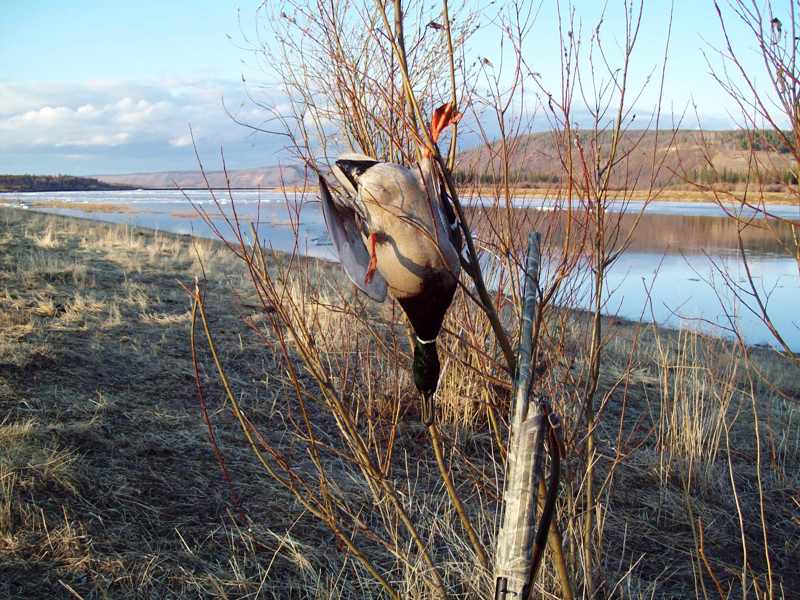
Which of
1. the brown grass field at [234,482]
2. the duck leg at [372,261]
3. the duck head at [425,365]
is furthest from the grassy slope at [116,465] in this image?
the duck leg at [372,261]

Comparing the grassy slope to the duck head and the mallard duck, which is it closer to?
the duck head

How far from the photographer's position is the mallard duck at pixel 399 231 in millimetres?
960

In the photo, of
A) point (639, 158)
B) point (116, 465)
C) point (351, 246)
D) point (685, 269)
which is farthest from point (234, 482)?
point (685, 269)

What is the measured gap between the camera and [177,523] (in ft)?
9.27

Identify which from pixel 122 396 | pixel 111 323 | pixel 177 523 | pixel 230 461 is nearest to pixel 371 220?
pixel 177 523

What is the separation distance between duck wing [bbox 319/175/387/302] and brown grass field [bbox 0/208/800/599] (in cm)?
116

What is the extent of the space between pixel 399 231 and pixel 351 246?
9cm

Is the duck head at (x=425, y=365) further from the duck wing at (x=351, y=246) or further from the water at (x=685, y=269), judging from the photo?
the water at (x=685, y=269)

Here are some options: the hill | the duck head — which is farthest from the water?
the duck head

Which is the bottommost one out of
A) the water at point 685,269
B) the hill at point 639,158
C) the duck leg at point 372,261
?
the water at point 685,269

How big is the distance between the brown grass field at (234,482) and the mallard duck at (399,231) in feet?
3.70

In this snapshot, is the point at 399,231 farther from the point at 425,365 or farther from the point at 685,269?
the point at 685,269

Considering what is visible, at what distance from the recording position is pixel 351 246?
1020 millimetres

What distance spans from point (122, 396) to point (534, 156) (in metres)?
2.78
